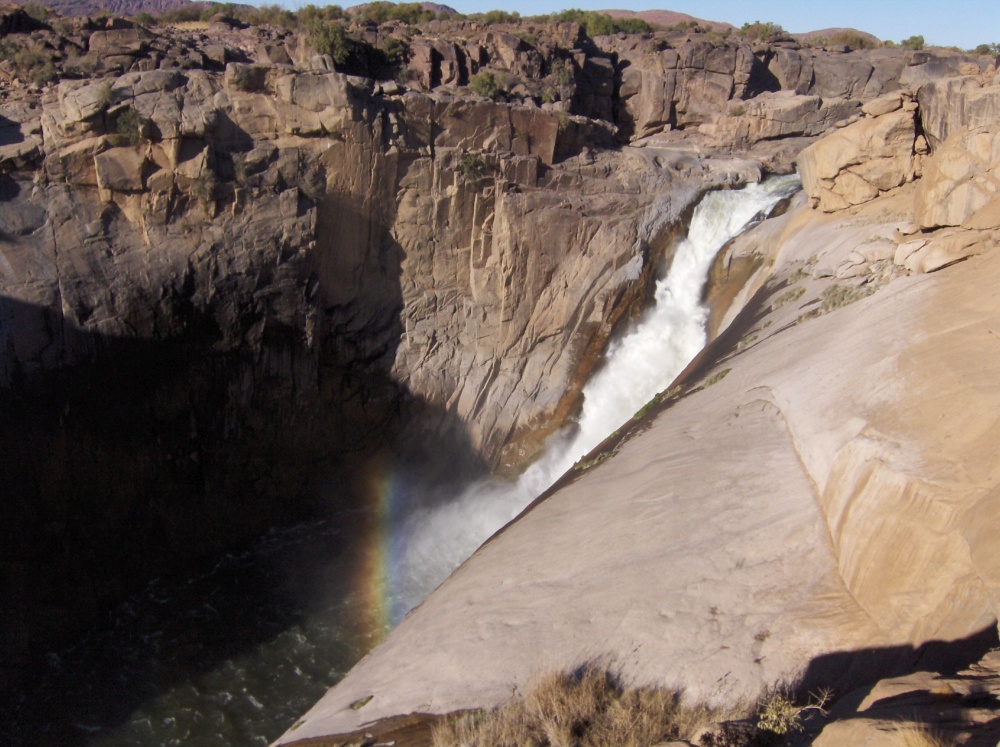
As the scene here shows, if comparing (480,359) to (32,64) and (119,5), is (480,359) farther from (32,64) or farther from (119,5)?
(119,5)

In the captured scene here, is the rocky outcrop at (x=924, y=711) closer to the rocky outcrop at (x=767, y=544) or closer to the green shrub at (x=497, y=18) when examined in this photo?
the rocky outcrop at (x=767, y=544)

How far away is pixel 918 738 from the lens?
14.0ft

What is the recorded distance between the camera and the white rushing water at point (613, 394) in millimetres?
17781

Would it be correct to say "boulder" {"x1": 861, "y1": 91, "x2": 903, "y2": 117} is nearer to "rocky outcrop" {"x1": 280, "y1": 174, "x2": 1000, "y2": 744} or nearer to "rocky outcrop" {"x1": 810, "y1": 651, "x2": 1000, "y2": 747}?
"rocky outcrop" {"x1": 280, "y1": 174, "x2": 1000, "y2": 744}

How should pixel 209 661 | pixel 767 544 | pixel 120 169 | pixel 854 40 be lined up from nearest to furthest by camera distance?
pixel 767 544 < pixel 209 661 < pixel 120 169 < pixel 854 40

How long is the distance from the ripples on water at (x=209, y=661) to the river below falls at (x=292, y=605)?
0.03m

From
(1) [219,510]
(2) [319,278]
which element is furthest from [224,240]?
(1) [219,510]

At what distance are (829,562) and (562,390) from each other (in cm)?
1136

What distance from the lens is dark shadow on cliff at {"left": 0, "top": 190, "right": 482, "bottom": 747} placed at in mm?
14188


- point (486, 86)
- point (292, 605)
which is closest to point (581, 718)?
point (292, 605)

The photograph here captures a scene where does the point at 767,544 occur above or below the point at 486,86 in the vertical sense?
below

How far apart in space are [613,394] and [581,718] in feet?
41.5

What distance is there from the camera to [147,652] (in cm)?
1441

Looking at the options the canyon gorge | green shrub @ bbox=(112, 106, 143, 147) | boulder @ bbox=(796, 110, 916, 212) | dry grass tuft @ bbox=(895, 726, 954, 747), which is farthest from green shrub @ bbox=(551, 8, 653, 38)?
dry grass tuft @ bbox=(895, 726, 954, 747)
